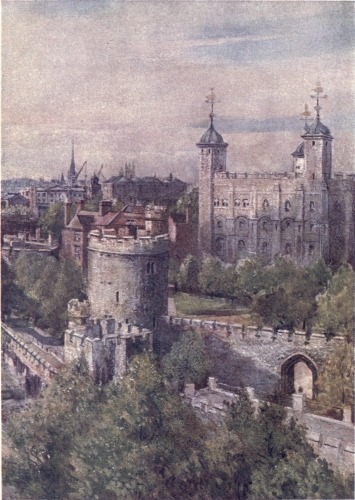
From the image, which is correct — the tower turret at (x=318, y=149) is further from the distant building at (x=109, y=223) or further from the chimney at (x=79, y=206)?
the chimney at (x=79, y=206)

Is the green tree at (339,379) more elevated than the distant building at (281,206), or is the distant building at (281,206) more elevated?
the distant building at (281,206)

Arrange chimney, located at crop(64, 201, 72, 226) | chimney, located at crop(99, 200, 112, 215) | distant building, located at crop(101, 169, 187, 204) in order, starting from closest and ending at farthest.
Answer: distant building, located at crop(101, 169, 187, 204) < chimney, located at crop(99, 200, 112, 215) < chimney, located at crop(64, 201, 72, 226)

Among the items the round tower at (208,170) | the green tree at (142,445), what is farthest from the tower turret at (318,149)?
the green tree at (142,445)

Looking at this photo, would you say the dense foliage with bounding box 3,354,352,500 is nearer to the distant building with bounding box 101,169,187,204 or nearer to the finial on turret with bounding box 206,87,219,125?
the distant building with bounding box 101,169,187,204

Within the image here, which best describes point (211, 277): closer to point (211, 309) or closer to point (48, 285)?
point (211, 309)

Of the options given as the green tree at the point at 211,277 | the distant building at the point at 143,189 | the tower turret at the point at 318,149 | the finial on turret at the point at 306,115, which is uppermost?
the finial on turret at the point at 306,115

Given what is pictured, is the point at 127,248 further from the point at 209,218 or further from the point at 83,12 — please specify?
the point at 83,12

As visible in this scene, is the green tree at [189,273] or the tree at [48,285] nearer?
the green tree at [189,273]

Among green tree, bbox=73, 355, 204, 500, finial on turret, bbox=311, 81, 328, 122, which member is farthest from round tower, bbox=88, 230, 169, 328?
finial on turret, bbox=311, 81, 328, 122
